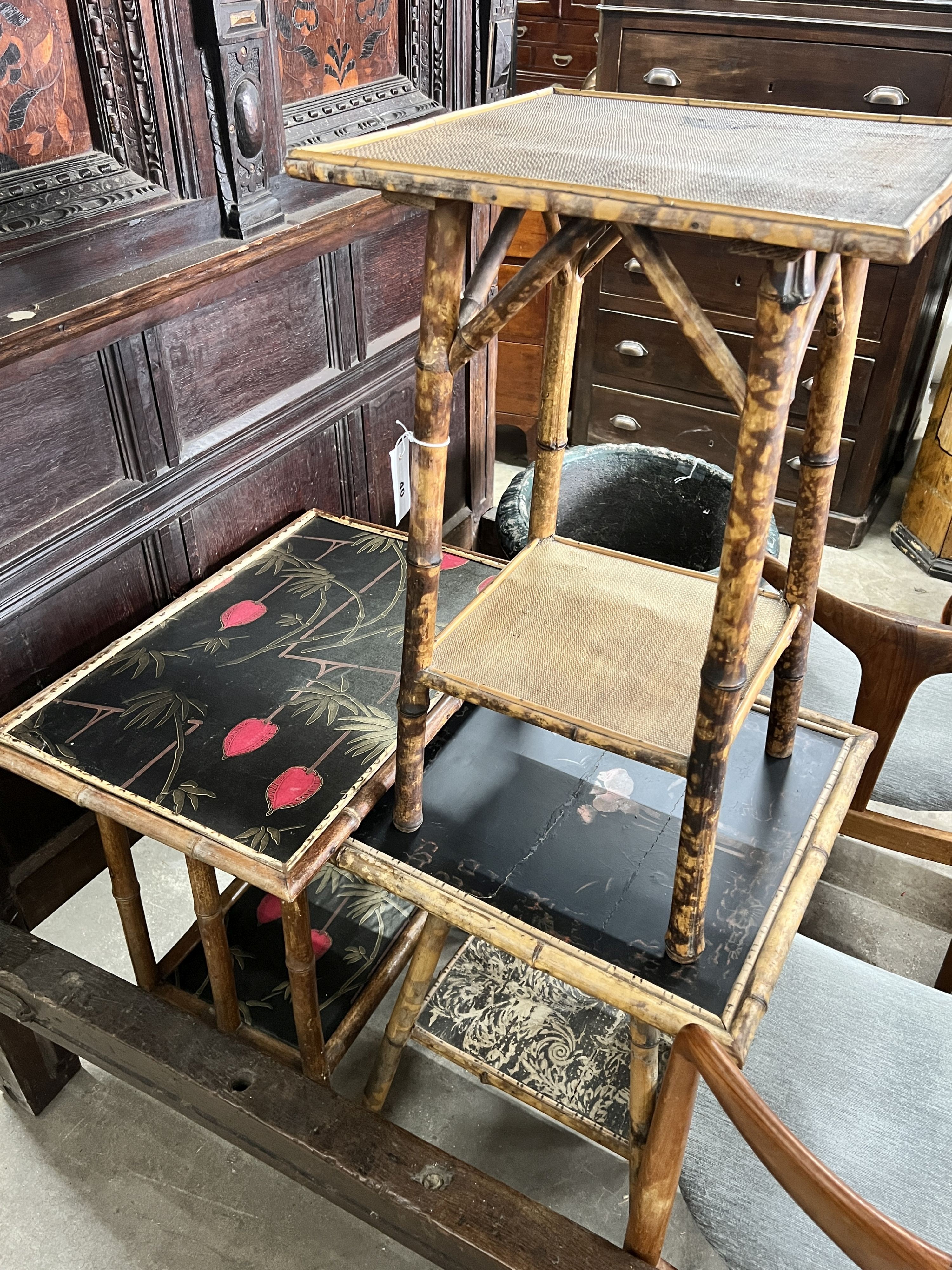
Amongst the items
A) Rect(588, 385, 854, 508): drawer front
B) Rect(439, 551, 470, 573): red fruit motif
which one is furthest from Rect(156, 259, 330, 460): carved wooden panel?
Rect(588, 385, 854, 508): drawer front

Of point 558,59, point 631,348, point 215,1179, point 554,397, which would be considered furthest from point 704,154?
point 558,59

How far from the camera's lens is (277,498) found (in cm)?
175

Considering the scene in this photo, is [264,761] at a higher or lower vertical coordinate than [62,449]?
lower

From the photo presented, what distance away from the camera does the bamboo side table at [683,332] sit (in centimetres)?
70

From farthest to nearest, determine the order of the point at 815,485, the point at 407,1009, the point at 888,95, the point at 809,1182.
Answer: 1. the point at 888,95
2. the point at 407,1009
3. the point at 815,485
4. the point at 809,1182

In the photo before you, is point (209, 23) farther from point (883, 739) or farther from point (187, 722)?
point (883, 739)

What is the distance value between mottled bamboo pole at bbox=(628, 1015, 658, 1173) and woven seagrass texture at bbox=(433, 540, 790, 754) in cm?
37

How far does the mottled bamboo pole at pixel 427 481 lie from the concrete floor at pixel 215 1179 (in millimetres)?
729

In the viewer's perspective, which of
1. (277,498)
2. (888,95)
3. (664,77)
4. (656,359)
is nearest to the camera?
(277,498)

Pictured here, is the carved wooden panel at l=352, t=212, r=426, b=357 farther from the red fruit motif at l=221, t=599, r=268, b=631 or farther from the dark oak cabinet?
the dark oak cabinet

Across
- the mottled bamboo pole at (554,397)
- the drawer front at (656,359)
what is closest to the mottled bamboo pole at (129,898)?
the mottled bamboo pole at (554,397)

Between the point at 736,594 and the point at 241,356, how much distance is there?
1056 mm

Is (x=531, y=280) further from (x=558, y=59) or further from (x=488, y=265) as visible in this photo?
(x=558, y=59)

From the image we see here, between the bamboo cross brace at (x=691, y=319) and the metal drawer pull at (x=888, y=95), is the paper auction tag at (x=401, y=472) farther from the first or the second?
the metal drawer pull at (x=888, y=95)
